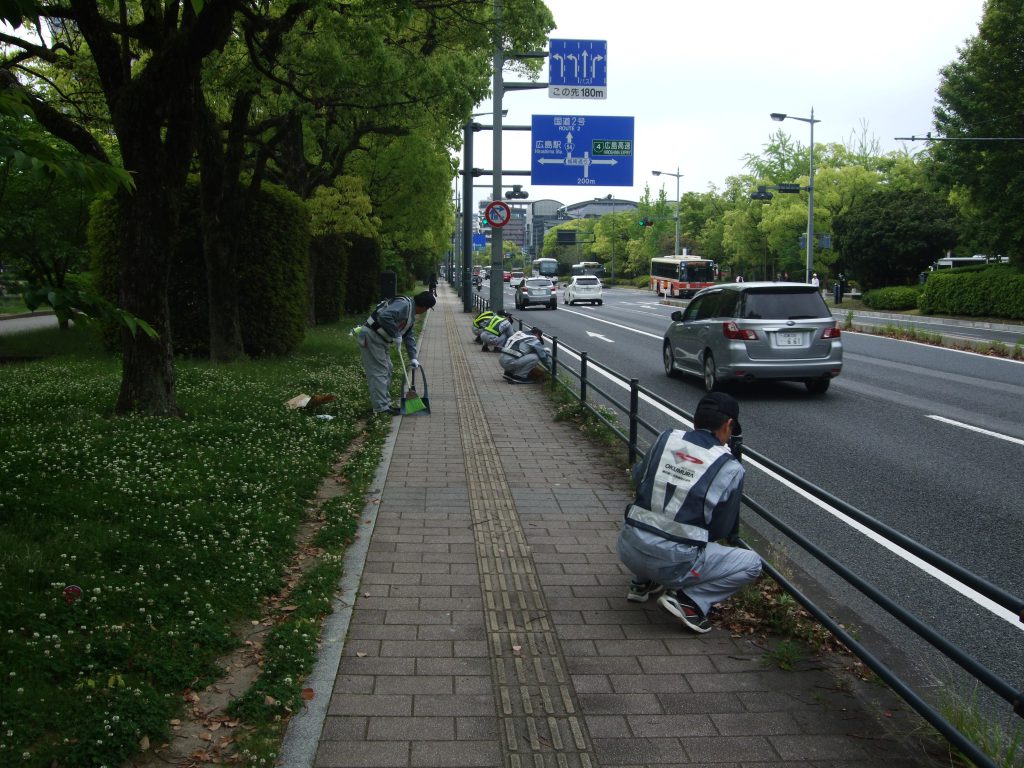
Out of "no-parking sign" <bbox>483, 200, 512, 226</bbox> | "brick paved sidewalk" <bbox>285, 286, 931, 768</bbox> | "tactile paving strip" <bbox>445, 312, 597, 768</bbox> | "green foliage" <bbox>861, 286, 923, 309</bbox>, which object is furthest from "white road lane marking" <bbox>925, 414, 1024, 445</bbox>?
"green foliage" <bbox>861, 286, 923, 309</bbox>

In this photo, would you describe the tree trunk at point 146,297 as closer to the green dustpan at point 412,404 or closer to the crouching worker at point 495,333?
the green dustpan at point 412,404

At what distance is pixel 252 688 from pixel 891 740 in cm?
262

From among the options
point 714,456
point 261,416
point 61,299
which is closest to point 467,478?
point 261,416

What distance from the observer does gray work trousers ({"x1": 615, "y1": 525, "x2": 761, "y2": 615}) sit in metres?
4.75

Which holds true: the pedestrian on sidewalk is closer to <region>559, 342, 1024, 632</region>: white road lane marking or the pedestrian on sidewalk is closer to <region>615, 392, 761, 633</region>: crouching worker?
<region>559, 342, 1024, 632</region>: white road lane marking

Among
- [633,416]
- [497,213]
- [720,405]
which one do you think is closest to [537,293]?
[497,213]

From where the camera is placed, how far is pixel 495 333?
68.6ft

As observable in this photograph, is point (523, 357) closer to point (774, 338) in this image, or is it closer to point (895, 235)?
point (774, 338)

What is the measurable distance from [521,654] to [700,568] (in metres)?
1.03

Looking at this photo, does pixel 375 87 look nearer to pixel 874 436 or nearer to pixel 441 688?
pixel 874 436

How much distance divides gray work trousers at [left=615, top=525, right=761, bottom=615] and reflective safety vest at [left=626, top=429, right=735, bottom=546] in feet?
0.28

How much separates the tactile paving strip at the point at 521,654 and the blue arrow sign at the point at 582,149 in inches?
749

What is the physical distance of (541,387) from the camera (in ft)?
49.6

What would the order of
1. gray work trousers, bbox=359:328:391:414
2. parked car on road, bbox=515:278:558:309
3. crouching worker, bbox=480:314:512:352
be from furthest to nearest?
A: parked car on road, bbox=515:278:558:309
crouching worker, bbox=480:314:512:352
gray work trousers, bbox=359:328:391:414
